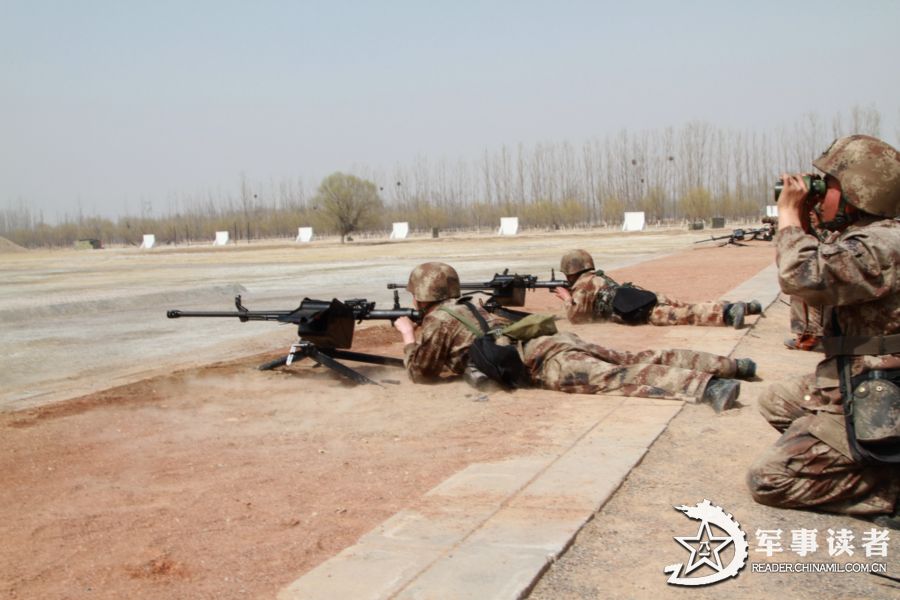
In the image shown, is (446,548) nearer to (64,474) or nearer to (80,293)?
(64,474)

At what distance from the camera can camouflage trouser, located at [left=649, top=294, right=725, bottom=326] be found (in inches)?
394

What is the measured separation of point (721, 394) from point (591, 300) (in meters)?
4.75

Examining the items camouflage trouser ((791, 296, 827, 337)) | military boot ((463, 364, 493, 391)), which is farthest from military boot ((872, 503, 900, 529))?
military boot ((463, 364, 493, 391))

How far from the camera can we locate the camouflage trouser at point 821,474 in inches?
147

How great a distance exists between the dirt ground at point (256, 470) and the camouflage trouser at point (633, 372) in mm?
185

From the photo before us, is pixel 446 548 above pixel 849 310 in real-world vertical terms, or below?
below

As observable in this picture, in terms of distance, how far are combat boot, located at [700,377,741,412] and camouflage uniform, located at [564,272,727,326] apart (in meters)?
4.17

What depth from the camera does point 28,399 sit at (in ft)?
24.6

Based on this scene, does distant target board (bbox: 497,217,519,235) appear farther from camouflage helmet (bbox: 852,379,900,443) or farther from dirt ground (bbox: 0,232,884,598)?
camouflage helmet (bbox: 852,379,900,443)

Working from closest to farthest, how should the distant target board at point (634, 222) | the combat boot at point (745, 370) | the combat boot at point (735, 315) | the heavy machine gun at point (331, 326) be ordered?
the combat boot at point (745, 370)
the heavy machine gun at point (331, 326)
the combat boot at point (735, 315)
the distant target board at point (634, 222)

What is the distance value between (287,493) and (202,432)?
65.9 inches

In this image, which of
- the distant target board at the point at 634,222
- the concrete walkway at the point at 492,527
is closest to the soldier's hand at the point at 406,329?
the concrete walkway at the point at 492,527

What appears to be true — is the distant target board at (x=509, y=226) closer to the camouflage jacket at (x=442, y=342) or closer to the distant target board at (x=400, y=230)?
the distant target board at (x=400, y=230)

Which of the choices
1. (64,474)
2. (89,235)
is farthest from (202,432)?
(89,235)
